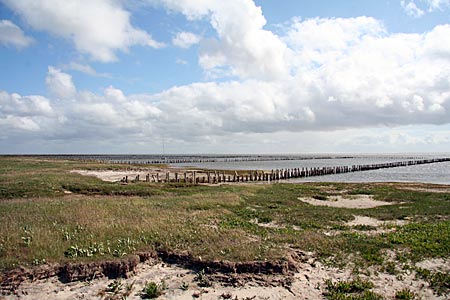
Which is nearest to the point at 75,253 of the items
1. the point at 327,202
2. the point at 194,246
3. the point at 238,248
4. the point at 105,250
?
the point at 105,250

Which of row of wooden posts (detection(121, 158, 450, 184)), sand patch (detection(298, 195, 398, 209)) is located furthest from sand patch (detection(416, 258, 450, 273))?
row of wooden posts (detection(121, 158, 450, 184))

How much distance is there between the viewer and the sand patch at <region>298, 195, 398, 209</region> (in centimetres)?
2437

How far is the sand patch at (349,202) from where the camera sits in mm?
24370

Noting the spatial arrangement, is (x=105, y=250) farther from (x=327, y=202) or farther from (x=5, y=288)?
(x=327, y=202)

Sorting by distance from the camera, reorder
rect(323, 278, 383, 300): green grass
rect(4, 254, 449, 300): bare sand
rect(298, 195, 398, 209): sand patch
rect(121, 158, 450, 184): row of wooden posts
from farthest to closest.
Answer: rect(121, 158, 450, 184): row of wooden posts, rect(298, 195, 398, 209): sand patch, rect(4, 254, 449, 300): bare sand, rect(323, 278, 383, 300): green grass

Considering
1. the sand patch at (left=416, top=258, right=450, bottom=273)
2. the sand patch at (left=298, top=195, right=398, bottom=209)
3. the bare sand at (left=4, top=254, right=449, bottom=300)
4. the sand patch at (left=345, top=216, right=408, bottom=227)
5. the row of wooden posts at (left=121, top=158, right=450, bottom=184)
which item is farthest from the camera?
the row of wooden posts at (left=121, top=158, right=450, bottom=184)

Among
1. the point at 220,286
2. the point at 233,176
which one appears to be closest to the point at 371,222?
the point at 220,286

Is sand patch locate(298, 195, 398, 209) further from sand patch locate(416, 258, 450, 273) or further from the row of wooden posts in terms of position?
the row of wooden posts

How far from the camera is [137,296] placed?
339 inches

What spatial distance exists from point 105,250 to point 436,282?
10214 millimetres

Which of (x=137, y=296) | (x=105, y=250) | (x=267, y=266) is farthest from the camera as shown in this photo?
(x=105, y=250)

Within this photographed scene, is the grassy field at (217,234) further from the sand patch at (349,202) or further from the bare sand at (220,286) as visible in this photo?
the sand patch at (349,202)

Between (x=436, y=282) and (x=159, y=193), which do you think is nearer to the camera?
(x=436, y=282)

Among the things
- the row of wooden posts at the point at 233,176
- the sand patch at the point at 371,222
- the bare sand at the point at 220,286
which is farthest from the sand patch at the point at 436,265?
the row of wooden posts at the point at 233,176
